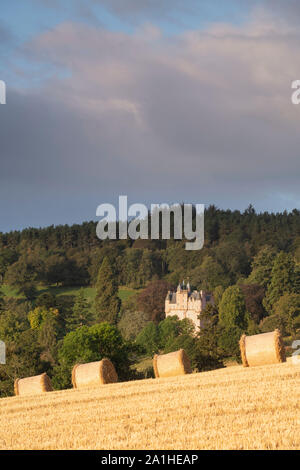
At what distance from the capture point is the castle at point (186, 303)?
130625 millimetres

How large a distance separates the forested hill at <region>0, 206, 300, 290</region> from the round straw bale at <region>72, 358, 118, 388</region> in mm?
115650

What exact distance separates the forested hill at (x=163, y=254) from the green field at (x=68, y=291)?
6.61 ft

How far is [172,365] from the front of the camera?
29.1 metres

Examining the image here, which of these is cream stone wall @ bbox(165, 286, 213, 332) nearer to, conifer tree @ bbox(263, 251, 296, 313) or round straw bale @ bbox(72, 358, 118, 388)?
conifer tree @ bbox(263, 251, 296, 313)

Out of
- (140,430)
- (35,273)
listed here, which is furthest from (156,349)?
(140,430)

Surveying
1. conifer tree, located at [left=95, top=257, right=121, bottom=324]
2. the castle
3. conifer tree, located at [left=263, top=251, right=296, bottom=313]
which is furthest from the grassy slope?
the castle

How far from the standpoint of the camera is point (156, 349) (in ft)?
320

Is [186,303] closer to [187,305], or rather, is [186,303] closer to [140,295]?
[187,305]

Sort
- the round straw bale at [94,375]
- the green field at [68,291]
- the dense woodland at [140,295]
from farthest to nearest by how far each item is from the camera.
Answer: the green field at [68,291], the dense woodland at [140,295], the round straw bale at [94,375]

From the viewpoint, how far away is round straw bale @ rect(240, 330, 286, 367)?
2619 cm

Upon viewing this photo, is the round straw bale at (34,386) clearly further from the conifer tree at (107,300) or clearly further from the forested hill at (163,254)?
the forested hill at (163,254)

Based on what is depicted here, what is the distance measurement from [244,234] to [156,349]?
89.1 metres

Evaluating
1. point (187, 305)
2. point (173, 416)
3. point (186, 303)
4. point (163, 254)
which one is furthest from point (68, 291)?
point (173, 416)

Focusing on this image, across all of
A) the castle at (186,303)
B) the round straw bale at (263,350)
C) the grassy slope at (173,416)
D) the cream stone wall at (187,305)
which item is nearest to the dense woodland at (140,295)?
the castle at (186,303)
